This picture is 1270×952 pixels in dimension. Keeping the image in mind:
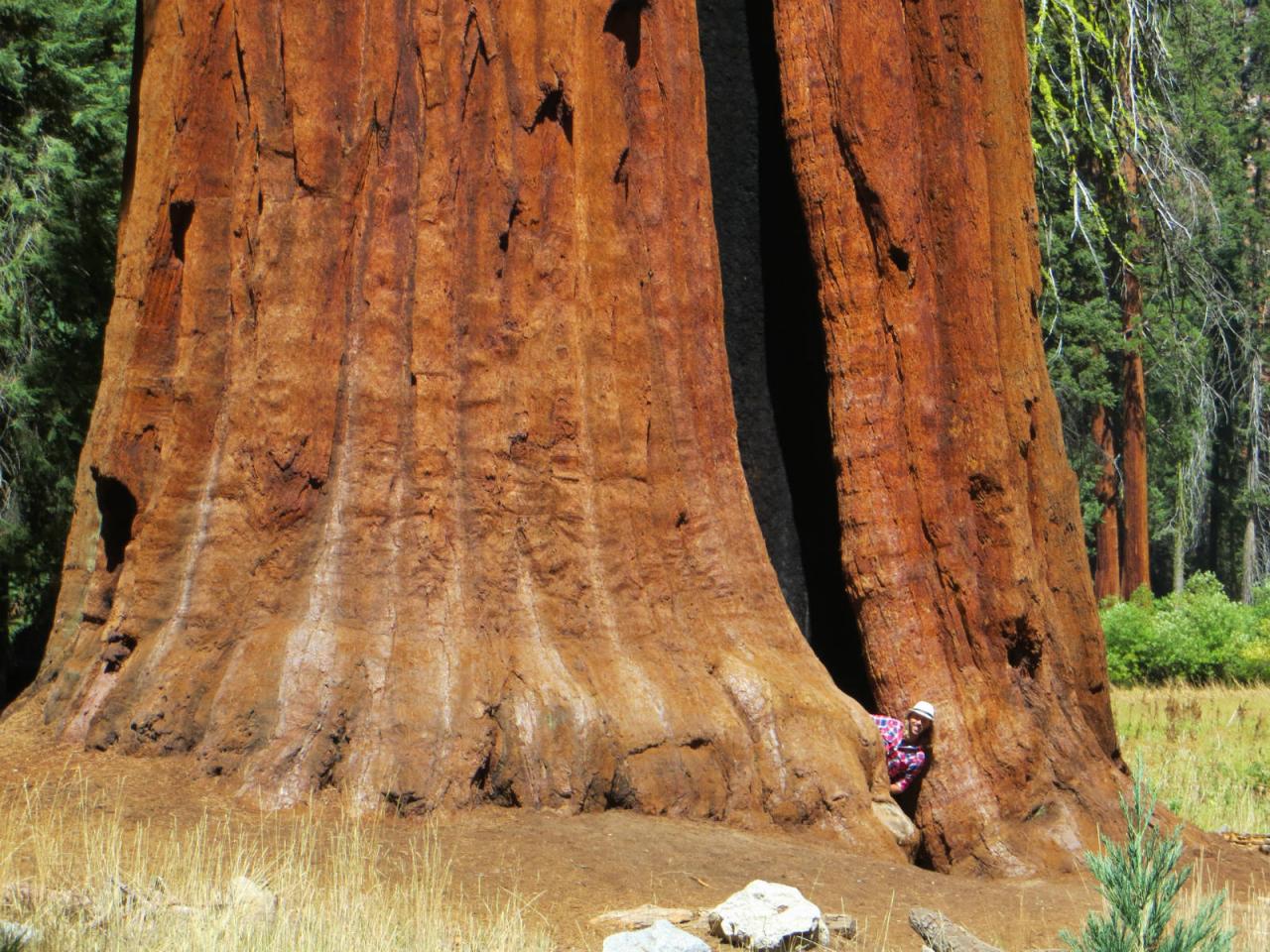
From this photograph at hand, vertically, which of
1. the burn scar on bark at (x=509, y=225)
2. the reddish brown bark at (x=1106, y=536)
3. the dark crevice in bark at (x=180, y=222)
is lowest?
the reddish brown bark at (x=1106, y=536)

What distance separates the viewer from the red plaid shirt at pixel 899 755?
306 inches

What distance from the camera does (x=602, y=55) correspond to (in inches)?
298

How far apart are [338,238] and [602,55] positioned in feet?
5.60

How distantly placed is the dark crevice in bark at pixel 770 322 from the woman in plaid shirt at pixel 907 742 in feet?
1.85

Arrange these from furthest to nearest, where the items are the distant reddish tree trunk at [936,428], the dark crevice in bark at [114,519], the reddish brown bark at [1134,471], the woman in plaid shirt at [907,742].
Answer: the reddish brown bark at [1134,471]
the distant reddish tree trunk at [936,428]
the woman in plaid shirt at [907,742]
the dark crevice in bark at [114,519]

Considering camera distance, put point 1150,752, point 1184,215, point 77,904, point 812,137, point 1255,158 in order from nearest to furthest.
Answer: point 77,904 → point 812,137 → point 1150,752 → point 1184,215 → point 1255,158

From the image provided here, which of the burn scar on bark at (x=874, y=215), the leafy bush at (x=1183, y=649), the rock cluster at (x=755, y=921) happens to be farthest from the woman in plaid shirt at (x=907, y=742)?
the leafy bush at (x=1183, y=649)

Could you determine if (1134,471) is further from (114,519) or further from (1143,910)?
(1143,910)

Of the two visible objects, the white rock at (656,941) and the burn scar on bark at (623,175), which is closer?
the white rock at (656,941)

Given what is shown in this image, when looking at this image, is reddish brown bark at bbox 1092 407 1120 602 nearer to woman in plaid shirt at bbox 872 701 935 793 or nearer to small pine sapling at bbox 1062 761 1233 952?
woman in plaid shirt at bbox 872 701 935 793

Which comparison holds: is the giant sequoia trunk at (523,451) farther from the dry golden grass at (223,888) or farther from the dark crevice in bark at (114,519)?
the dry golden grass at (223,888)

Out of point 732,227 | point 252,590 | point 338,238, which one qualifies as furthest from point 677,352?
point 252,590

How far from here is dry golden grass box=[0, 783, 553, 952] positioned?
4.57 meters

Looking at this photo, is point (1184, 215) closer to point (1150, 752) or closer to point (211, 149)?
point (1150, 752)
